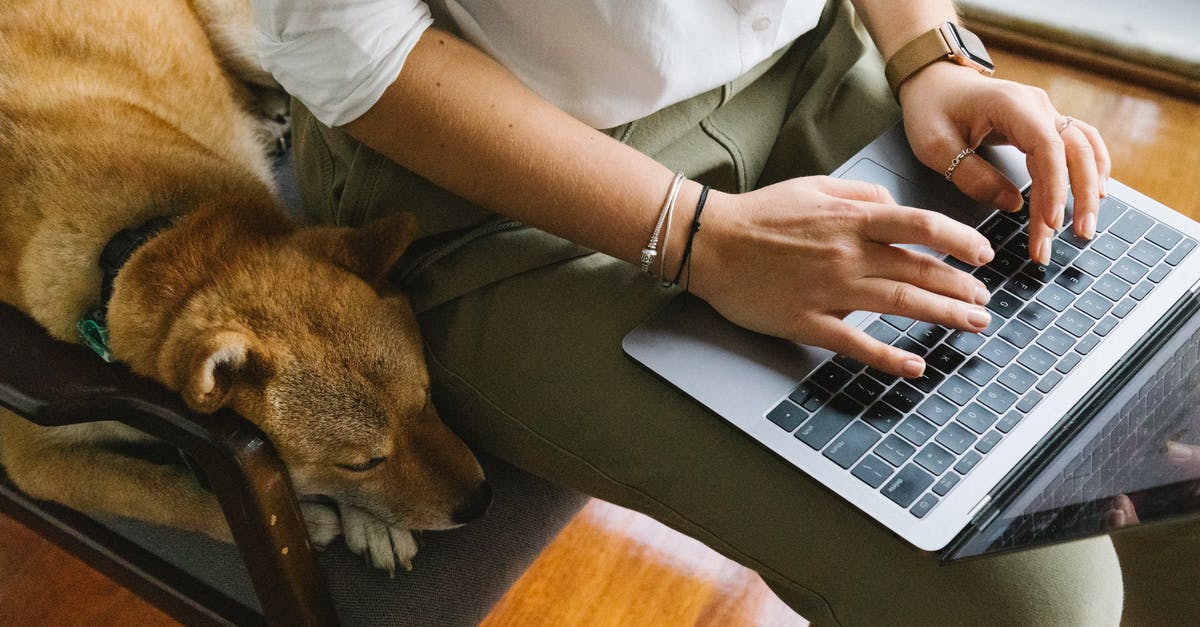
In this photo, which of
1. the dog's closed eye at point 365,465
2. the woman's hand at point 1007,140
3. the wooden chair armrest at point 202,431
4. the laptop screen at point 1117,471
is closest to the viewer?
the laptop screen at point 1117,471

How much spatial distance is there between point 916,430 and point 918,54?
0.45 m

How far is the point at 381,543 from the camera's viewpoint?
90 centimetres

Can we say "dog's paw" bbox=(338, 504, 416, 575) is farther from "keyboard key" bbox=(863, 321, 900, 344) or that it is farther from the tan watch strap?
the tan watch strap

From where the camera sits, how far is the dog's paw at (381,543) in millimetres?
894

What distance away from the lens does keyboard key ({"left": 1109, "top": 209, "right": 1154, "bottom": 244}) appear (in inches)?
35.8

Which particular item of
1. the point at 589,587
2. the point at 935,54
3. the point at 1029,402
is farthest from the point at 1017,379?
the point at 589,587

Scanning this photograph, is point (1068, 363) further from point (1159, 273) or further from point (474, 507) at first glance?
point (474, 507)

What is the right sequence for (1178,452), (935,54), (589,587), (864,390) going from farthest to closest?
(589,587) → (935,54) → (864,390) → (1178,452)

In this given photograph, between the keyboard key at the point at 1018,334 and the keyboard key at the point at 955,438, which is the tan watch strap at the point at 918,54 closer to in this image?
the keyboard key at the point at 1018,334

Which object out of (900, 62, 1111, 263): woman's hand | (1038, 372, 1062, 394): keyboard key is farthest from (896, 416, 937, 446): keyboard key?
(900, 62, 1111, 263): woman's hand

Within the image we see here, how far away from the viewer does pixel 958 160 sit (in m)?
0.92

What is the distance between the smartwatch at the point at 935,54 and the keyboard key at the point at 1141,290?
28 cm

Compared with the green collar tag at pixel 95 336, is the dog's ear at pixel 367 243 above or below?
above

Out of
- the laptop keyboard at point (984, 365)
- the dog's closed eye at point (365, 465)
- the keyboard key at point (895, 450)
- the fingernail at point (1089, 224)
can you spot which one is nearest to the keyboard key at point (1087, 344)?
the laptop keyboard at point (984, 365)
